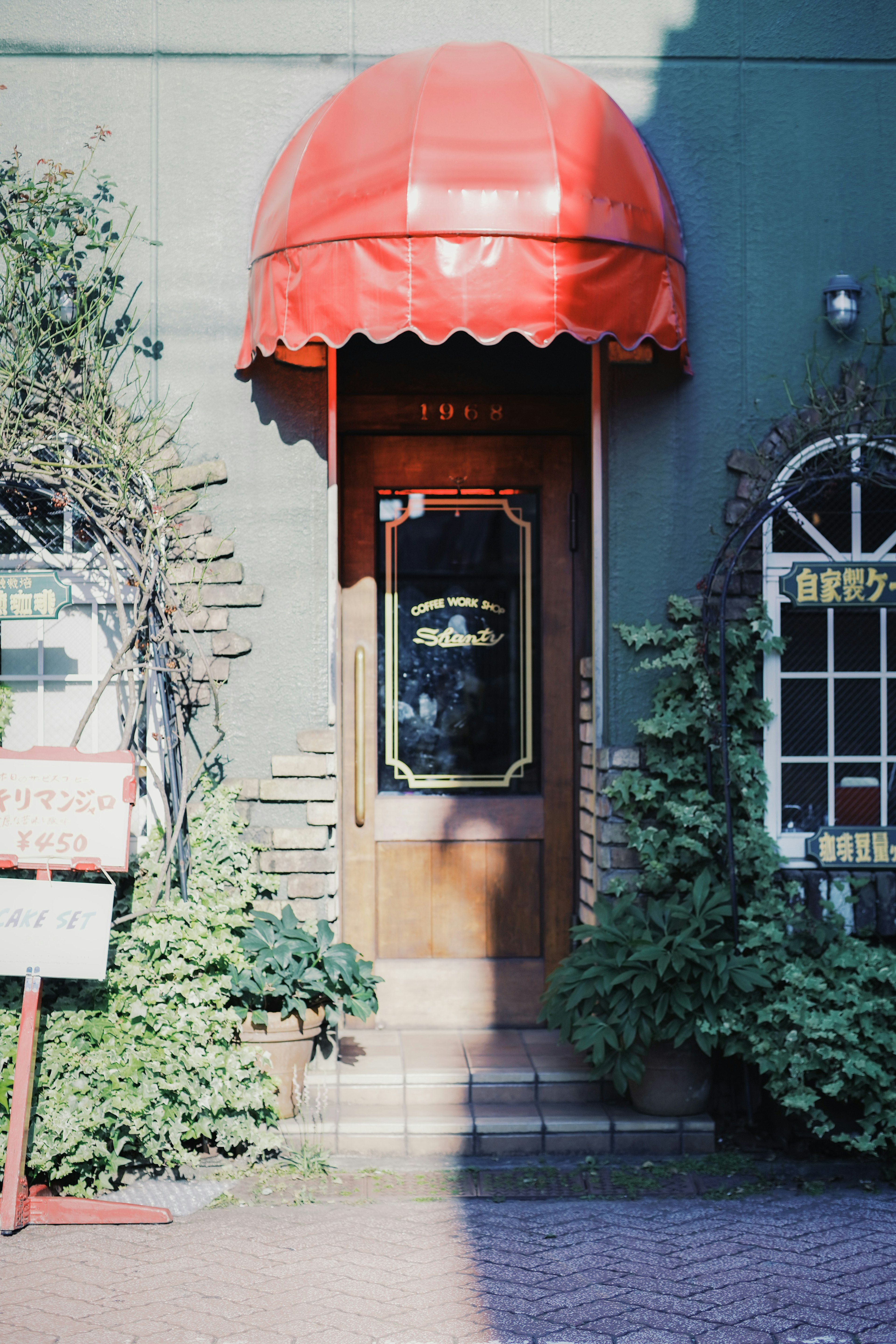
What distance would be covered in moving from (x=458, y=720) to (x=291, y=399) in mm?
1710

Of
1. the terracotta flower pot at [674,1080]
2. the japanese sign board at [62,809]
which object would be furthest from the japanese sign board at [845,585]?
the japanese sign board at [62,809]

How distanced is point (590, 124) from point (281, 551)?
2.17 metres

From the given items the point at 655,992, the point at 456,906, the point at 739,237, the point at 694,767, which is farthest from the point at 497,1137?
the point at 739,237

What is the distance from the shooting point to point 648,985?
4.58 meters

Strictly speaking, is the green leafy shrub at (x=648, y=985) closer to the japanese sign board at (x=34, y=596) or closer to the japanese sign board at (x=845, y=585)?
the japanese sign board at (x=845, y=585)

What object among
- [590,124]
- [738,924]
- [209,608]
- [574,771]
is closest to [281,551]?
[209,608]

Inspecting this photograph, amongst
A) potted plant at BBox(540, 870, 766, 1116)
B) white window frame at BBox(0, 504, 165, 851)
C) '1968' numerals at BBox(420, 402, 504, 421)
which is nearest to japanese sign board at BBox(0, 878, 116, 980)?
white window frame at BBox(0, 504, 165, 851)

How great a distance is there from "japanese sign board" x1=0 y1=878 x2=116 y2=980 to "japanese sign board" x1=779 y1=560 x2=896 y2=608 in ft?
10.3

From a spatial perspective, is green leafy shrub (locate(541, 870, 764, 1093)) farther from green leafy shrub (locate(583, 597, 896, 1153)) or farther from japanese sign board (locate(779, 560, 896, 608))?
japanese sign board (locate(779, 560, 896, 608))

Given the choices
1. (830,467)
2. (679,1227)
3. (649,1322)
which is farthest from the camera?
(830,467)

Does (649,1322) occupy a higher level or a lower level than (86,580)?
lower

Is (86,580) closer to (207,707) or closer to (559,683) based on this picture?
A: (207,707)

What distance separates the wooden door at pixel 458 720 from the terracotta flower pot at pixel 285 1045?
0.88 meters

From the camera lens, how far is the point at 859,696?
5.43 meters
